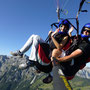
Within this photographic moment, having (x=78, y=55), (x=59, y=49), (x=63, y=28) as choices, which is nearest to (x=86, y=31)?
(x=63, y=28)

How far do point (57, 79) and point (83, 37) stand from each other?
2.23 m

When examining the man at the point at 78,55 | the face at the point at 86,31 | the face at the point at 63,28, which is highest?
the face at the point at 63,28

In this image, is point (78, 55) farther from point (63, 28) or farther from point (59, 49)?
point (63, 28)

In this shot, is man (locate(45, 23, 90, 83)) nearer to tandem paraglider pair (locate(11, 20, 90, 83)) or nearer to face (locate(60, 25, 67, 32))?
tandem paraglider pair (locate(11, 20, 90, 83))

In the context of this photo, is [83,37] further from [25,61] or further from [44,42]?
[25,61]

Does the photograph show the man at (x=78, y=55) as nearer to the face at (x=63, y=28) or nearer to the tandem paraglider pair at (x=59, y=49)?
the tandem paraglider pair at (x=59, y=49)

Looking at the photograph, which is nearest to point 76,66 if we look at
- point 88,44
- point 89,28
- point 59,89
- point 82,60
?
point 82,60

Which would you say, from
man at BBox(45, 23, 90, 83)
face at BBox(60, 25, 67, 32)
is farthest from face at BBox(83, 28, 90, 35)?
face at BBox(60, 25, 67, 32)

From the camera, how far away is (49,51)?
5.20 m

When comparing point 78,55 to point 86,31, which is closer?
point 78,55

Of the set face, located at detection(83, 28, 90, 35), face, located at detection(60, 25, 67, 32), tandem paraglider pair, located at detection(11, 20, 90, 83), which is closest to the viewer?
face, located at detection(83, 28, 90, 35)

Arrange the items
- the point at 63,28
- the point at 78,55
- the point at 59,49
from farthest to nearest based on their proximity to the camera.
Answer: the point at 63,28 → the point at 59,49 → the point at 78,55

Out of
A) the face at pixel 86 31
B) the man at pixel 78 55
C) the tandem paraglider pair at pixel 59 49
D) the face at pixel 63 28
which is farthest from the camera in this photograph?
the face at pixel 63 28

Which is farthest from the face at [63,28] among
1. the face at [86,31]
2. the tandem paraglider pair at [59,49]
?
the face at [86,31]
